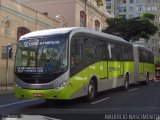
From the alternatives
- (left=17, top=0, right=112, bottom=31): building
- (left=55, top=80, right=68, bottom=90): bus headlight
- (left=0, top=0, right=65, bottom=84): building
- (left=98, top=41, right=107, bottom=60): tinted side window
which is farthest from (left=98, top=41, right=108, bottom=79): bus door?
(left=17, top=0, right=112, bottom=31): building

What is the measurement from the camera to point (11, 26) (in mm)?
39000

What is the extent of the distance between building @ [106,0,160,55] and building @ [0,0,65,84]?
7766 cm

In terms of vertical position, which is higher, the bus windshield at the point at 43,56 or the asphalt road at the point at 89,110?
the bus windshield at the point at 43,56

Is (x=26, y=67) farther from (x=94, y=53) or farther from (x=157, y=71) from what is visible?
(x=157, y=71)

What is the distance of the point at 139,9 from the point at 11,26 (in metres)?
86.4

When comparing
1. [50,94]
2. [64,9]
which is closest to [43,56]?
[50,94]

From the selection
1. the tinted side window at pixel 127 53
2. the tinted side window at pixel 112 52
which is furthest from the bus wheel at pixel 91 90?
the tinted side window at pixel 127 53

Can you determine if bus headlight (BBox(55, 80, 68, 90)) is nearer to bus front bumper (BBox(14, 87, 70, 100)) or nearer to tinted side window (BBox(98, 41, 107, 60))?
bus front bumper (BBox(14, 87, 70, 100))

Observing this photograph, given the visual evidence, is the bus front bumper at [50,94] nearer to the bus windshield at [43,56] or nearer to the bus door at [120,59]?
the bus windshield at [43,56]

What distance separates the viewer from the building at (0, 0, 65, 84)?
3728 centimetres

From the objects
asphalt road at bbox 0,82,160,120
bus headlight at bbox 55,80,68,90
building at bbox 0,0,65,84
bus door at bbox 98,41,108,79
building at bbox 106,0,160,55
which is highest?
building at bbox 106,0,160,55

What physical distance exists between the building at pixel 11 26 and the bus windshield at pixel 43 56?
18.5 meters

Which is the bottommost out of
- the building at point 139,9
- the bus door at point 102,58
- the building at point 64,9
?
the bus door at point 102,58

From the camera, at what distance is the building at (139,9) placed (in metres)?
121
